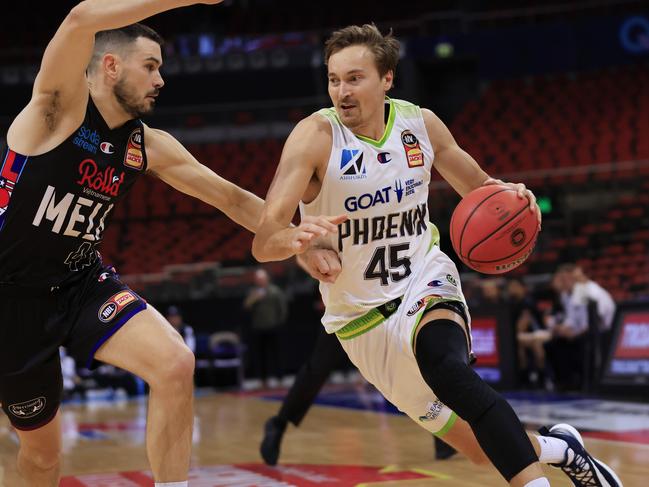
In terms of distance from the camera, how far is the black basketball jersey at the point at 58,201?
3.92m

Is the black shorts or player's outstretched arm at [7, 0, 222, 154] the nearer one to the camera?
player's outstretched arm at [7, 0, 222, 154]

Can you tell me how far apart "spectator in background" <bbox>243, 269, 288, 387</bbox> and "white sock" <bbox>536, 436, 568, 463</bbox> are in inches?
443

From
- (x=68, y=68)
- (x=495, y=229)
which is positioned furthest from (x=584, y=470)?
(x=68, y=68)

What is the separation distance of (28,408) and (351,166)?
5.89ft

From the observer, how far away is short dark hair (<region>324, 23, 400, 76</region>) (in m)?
4.21

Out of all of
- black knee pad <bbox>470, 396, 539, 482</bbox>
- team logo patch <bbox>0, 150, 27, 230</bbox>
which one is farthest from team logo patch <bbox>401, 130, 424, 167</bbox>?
team logo patch <bbox>0, 150, 27, 230</bbox>

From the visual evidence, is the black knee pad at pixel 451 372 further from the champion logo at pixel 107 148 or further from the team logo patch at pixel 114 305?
the champion logo at pixel 107 148

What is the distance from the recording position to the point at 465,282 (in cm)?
1398

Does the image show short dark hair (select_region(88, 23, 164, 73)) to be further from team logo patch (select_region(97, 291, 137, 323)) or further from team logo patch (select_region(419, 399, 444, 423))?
team logo patch (select_region(419, 399, 444, 423))

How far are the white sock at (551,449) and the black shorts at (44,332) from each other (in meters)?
1.85

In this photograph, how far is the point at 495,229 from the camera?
4047 mm

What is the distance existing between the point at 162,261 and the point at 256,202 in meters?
15.5

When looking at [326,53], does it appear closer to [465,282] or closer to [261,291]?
[465,282]

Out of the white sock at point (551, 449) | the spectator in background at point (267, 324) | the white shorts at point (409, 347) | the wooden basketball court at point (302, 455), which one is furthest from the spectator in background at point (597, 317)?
the white shorts at point (409, 347)
